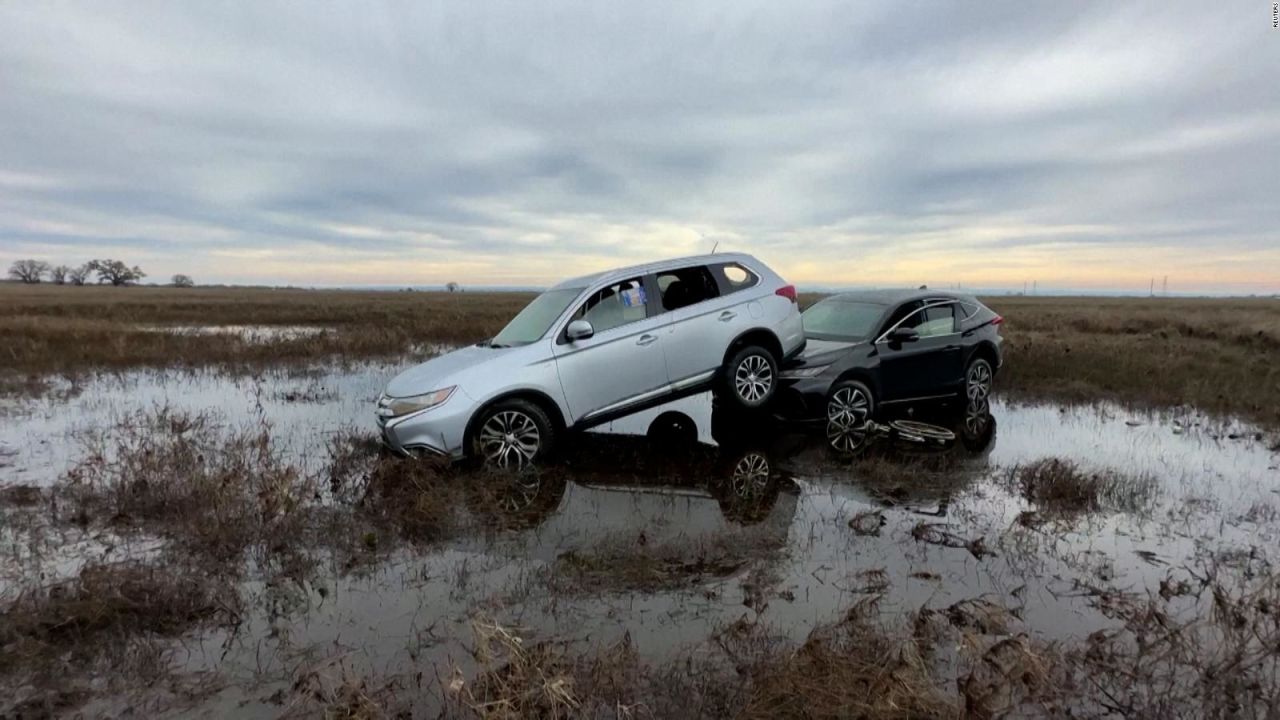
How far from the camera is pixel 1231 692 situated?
2.99m

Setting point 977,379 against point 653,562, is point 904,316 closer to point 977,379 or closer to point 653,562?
point 977,379

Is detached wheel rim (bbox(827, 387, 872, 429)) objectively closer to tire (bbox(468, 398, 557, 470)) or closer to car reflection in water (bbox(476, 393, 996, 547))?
car reflection in water (bbox(476, 393, 996, 547))

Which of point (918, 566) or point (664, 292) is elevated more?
point (664, 292)

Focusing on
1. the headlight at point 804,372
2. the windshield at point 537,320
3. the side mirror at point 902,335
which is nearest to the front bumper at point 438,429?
the windshield at point 537,320

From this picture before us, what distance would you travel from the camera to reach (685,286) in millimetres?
7539

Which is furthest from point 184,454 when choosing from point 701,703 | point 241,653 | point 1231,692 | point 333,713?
point 1231,692

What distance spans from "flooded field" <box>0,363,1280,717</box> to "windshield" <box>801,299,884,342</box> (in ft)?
4.92

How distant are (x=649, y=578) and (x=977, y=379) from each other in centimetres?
725

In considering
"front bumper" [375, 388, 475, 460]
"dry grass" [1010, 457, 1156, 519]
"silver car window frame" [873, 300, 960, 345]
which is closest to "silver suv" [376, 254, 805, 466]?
"front bumper" [375, 388, 475, 460]

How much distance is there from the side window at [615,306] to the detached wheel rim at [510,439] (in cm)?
126

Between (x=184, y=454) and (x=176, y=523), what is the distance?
2.10m

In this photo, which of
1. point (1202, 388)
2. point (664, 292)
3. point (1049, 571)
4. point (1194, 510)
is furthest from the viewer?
point (1202, 388)

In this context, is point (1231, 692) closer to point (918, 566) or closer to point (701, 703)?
point (918, 566)

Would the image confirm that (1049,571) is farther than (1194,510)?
No
